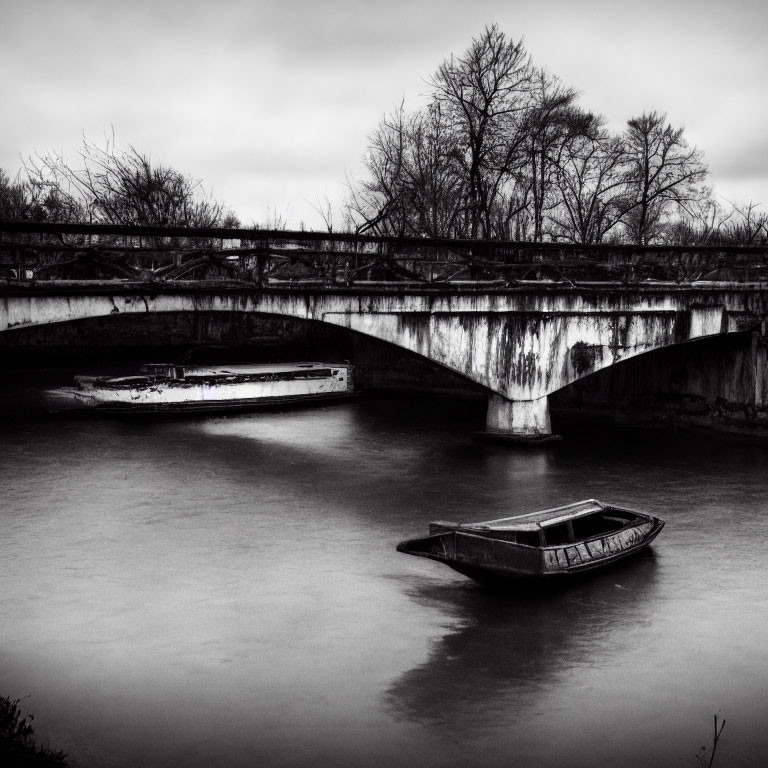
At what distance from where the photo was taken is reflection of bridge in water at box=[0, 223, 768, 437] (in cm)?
2114

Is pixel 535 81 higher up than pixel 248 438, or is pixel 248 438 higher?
pixel 535 81

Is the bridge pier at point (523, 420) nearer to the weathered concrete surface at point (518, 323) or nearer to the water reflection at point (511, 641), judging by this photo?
the weathered concrete surface at point (518, 323)

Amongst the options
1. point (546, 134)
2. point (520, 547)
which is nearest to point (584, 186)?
point (546, 134)

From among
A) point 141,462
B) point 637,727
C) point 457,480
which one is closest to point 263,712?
point 637,727

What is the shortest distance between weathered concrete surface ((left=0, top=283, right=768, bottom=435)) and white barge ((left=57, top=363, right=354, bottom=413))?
11507 mm

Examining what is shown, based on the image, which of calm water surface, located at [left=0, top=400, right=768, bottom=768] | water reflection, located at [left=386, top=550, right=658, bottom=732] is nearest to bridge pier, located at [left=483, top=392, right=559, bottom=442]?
calm water surface, located at [left=0, top=400, right=768, bottom=768]

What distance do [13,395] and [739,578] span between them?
29963mm

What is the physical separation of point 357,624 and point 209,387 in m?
22.3

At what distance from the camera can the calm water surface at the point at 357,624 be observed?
10.3 meters

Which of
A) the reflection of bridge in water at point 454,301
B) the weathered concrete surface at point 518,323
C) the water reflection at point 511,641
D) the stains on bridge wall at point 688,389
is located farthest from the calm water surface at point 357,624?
the stains on bridge wall at point 688,389

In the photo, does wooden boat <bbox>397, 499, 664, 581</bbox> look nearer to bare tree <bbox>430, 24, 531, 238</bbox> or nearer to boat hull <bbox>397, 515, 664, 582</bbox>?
boat hull <bbox>397, 515, 664, 582</bbox>

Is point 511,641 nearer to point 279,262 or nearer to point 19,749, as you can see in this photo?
point 19,749

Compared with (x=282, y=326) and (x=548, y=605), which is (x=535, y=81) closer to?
(x=282, y=326)

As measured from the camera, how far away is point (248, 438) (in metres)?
29.2
